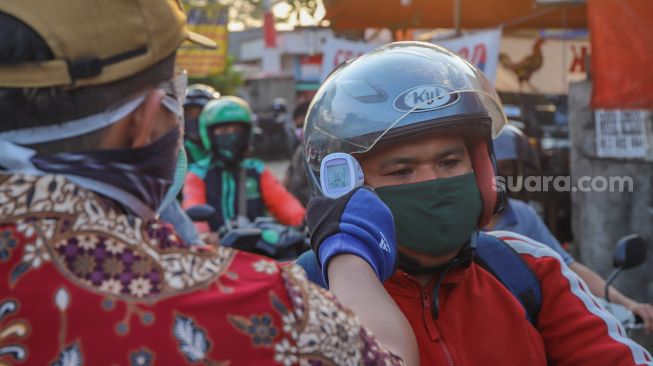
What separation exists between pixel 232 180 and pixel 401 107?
4.11 metres

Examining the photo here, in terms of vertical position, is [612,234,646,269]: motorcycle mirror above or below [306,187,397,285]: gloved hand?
below

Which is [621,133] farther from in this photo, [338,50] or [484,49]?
[338,50]

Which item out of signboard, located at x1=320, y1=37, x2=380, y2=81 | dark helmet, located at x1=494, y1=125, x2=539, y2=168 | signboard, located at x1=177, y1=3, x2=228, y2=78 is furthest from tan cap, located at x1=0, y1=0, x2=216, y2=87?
signboard, located at x1=177, y1=3, x2=228, y2=78

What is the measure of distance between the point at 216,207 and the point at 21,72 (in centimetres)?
496

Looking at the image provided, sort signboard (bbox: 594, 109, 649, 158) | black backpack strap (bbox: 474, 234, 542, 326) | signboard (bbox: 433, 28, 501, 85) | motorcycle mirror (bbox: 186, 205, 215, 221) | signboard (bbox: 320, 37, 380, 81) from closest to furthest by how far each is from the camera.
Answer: black backpack strap (bbox: 474, 234, 542, 326)
motorcycle mirror (bbox: 186, 205, 215, 221)
signboard (bbox: 594, 109, 649, 158)
signboard (bbox: 433, 28, 501, 85)
signboard (bbox: 320, 37, 380, 81)

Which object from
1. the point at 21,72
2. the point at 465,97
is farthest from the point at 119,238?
the point at 465,97

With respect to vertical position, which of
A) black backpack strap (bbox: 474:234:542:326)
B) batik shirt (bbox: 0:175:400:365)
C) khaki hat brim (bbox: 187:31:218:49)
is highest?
khaki hat brim (bbox: 187:31:218:49)

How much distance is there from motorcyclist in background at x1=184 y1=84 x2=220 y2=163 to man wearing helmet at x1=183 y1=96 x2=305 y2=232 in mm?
284

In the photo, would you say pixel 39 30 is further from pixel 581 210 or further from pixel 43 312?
pixel 581 210

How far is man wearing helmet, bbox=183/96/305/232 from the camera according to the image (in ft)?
20.1

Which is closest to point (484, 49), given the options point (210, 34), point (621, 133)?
point (621, 133)

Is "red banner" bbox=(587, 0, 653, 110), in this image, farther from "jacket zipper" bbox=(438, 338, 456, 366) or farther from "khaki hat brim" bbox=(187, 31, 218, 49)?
"khaki hat brim" bbox=(187, 31, 218, 49)

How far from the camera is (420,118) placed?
→ 2223 mm

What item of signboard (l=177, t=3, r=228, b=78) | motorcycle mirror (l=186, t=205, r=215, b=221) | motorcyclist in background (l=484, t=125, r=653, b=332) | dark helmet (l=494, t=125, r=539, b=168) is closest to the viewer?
motorcyclist in background (l=484, t=125, r=653, b=332)
